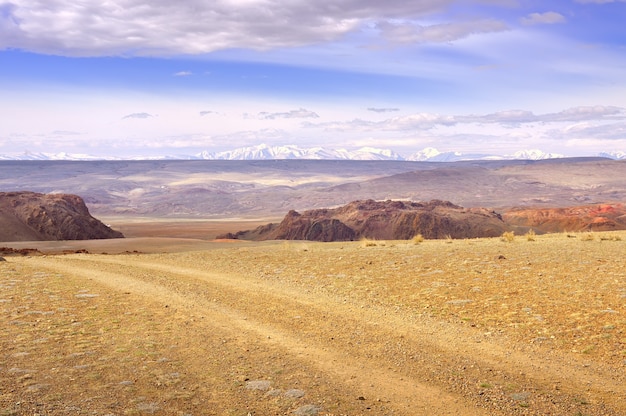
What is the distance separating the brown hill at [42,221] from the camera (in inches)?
2125

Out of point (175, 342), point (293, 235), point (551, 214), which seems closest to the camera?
point (175, 342)

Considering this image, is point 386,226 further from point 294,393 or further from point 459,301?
point 294,393

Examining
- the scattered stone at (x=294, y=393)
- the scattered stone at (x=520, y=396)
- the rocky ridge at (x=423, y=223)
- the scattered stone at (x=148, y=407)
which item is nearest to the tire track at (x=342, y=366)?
the scattered stone at (x=520, y=396)

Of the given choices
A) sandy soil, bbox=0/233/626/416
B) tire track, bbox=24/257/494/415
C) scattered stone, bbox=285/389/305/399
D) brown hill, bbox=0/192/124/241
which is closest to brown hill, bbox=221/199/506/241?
Answer: brown hill, bbox=0/192/124/241

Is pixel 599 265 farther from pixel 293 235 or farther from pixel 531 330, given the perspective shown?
pixel 293 235

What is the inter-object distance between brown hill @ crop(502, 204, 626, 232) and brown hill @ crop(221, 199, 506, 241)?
7.16 m

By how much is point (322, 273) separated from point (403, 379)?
31.2 ft

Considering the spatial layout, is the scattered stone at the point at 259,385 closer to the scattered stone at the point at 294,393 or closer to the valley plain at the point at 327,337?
the valley plain at the point at 327,337

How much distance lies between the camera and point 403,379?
26.1 ft

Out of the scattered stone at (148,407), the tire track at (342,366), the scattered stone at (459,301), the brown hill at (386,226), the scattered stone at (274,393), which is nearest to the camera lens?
the scattered stone at (148,407)

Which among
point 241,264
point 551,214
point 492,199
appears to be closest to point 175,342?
point 241,264

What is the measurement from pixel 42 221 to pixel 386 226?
128 feet

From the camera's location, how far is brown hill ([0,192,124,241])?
2125 inches

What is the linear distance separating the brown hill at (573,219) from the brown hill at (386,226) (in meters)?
7.16
